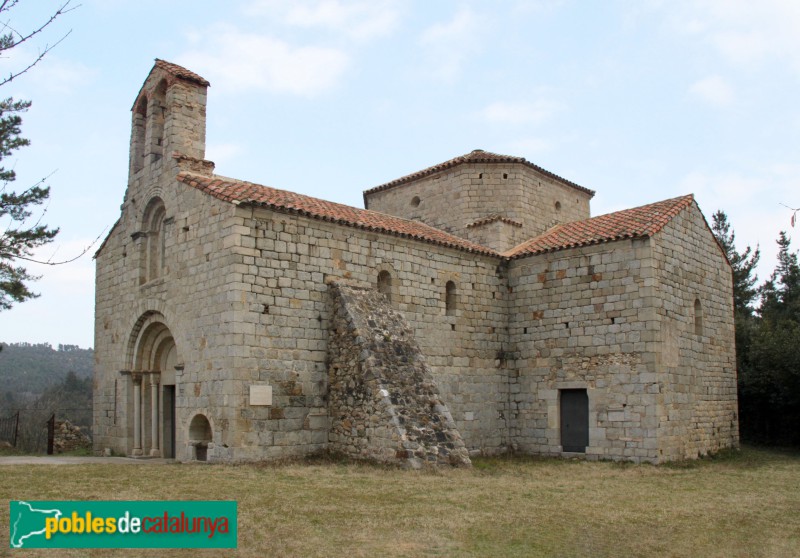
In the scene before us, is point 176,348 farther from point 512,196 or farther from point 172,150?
point 512,196

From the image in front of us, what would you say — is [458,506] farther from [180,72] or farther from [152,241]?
[180,72]

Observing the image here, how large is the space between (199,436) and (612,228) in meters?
10.5

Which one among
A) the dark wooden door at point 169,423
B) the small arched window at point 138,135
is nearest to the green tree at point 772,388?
the dark wooden door at point 169,423

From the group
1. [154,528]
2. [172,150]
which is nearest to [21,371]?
[172,150]

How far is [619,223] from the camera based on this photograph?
18438mm

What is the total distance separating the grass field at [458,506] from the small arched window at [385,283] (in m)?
4.49

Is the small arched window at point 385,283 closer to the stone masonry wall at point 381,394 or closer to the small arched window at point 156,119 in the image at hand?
the stone masonry wall at point 381,394

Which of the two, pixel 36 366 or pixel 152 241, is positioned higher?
pixel 152 241

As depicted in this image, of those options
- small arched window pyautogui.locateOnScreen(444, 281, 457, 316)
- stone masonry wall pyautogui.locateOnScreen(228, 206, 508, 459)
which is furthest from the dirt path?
small arched window pyautogui.locateOnScreen(444, 281, 457, 316)

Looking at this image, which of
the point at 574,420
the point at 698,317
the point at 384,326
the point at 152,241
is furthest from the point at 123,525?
the point at 698,317

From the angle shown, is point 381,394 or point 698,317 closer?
point 381,394

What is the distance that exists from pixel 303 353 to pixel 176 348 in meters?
2.96

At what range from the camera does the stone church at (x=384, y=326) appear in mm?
14680

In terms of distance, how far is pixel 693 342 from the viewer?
60.5 feet
